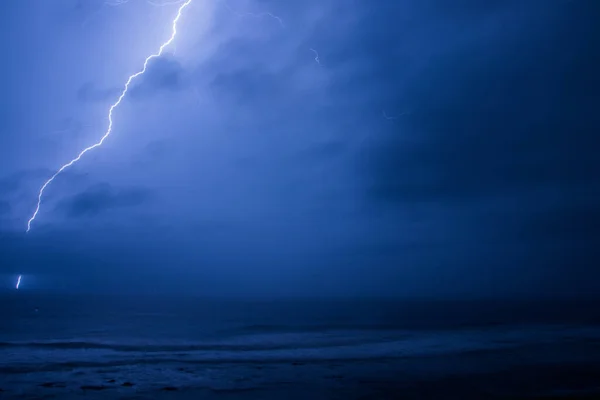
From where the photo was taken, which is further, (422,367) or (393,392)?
(422,367)

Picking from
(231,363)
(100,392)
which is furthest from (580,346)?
(100,392)

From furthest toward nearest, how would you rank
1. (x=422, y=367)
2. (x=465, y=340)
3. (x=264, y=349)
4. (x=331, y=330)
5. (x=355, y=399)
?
(x=331, y=330) < (x=465, y=340) < (x=264, y=349) < (x=422, y=367) < (x=355, y=399)

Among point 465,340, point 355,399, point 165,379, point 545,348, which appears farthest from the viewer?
point 465,340

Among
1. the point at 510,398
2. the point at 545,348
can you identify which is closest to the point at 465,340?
the point at 545,348

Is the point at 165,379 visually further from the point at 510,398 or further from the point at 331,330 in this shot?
the point at 331,330

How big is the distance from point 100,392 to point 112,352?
30.5ft

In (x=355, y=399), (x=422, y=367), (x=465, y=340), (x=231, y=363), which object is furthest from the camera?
(x=465, y=340)

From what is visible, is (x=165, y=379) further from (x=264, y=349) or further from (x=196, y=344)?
(x=196, y=344)

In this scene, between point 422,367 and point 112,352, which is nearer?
point 422,367

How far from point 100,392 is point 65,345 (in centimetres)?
1319

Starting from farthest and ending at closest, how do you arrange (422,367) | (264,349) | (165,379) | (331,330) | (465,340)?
(331,330)
(465,340)
(264,349)
(422,367)
(165,379)

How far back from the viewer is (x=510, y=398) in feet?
43.1

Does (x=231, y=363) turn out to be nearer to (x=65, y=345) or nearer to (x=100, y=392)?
(x=100, y=392)

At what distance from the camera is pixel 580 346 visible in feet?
72.5
